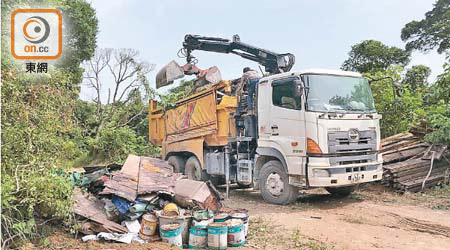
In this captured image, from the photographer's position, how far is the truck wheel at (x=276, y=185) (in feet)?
24.1

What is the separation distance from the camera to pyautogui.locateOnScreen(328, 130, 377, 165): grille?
6902 millimetres

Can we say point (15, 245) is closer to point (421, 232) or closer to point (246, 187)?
point (421, 232)

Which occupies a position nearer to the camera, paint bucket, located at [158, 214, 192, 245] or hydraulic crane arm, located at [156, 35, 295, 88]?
paint bucket, located at [158, 214, 192, 245]

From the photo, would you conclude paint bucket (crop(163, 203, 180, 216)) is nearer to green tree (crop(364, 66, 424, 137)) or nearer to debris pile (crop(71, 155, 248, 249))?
debris pile (crop(71, 155, 248, 249))

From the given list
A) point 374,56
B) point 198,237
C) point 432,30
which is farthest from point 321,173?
point 432,30

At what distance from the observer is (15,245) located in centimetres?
423

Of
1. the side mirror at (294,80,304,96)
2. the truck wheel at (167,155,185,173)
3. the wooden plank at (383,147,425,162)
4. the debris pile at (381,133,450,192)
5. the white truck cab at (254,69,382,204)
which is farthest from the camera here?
the truck wheel at (167,155,185,173)

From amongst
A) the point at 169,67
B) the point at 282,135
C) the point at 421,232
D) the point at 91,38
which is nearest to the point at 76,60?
the point at 91,38

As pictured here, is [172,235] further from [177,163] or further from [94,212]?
[177,163]

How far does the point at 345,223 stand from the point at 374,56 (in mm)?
17607

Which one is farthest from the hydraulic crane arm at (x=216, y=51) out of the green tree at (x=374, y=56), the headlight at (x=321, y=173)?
the green tree at (x=374, y=56)

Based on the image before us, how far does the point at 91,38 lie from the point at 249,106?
45.3 ft

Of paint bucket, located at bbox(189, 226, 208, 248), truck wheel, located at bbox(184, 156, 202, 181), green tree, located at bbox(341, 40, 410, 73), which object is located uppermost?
green tree, located at bbox(341, 40, 410, 73)

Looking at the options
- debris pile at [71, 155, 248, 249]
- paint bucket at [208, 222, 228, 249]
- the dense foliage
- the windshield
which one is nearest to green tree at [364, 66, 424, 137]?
the dense foliage
